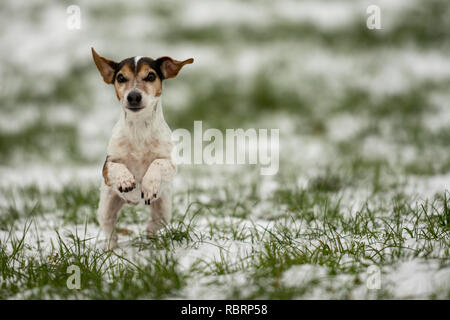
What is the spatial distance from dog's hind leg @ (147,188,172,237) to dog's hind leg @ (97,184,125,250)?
0.78 ft

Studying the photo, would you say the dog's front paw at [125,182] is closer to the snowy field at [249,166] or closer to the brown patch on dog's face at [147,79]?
the snowy field at [249,166]

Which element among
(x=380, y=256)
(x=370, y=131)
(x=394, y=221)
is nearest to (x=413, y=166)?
(x=370, y=131)

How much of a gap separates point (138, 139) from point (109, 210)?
0.56 meters

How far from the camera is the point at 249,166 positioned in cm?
631

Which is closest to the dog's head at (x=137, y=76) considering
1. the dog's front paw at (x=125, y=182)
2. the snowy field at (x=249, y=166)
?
the dog's front paw at (x=125, y=182)

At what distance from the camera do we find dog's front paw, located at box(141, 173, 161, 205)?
2520mm

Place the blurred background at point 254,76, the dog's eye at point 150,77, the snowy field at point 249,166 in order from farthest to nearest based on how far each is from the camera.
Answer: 1. the blurred background at point 254,76
2. the dog's eye at point 150,77
3. the snowy field at point 249,166

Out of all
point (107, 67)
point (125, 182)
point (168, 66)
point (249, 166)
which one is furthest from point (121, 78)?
point (249, 166)

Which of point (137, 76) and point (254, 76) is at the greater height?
point (254, 76)

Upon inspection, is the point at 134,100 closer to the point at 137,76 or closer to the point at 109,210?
the point at 137,76

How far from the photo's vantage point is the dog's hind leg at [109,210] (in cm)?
285

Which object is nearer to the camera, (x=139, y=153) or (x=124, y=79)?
(x=124, y=79)

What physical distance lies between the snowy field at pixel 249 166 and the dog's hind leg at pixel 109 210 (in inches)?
4.7
